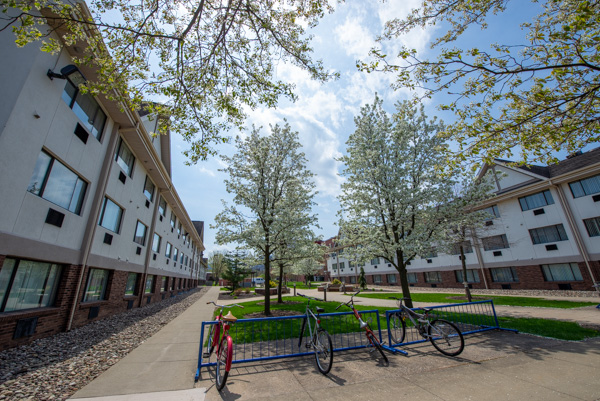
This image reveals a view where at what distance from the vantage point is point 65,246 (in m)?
8.27

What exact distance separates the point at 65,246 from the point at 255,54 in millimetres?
9040

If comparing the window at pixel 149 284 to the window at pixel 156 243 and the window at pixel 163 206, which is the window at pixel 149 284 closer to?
the window at pixel 156 243

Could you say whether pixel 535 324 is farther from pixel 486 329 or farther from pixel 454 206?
pixel 454 206

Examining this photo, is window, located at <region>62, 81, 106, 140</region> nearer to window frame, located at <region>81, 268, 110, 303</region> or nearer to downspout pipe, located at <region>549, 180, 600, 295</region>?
window frame, located at <region>81, 268, 110, 303</region>

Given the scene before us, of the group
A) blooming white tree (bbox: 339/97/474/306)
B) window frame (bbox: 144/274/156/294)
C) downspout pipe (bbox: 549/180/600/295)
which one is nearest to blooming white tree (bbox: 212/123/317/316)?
blooming white tree (bbox: 339/97/474/306)

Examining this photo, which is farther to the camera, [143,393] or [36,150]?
[36,150]

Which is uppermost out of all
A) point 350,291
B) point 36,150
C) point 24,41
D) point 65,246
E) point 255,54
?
point 255,54

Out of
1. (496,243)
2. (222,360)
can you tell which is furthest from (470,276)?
(222,360)

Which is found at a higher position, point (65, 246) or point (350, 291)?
point (65, 246)

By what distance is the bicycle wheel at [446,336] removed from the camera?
5.29 m

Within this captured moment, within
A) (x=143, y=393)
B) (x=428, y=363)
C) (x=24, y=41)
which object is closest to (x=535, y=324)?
(x=428, y=363)

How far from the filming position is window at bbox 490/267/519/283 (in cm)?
2206

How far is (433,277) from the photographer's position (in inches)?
1214

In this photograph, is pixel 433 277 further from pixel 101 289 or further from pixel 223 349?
pixel 101 289
